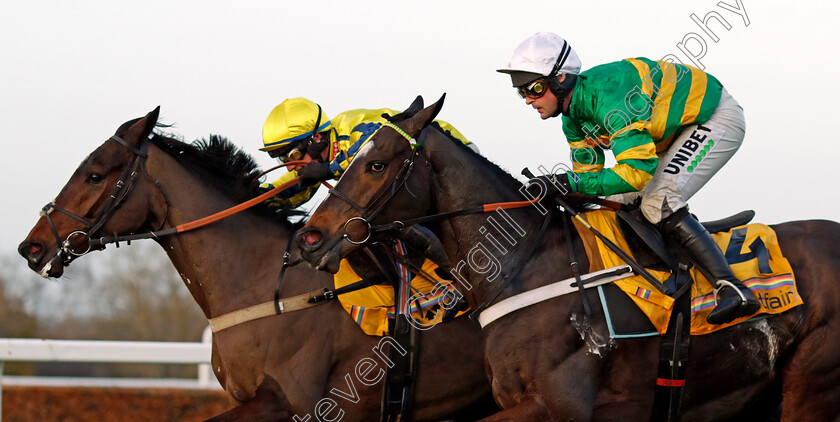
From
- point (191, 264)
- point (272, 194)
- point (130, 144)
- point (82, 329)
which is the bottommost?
point (82, 329)

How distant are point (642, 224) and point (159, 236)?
275 cm

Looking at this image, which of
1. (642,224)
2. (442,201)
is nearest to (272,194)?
(442,201)

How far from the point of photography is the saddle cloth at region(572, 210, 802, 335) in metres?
3.86

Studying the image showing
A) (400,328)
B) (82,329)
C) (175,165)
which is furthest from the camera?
(82,329)

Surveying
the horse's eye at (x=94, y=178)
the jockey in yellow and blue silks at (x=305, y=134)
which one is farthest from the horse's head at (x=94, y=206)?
the jockey in yellow and blue silks at (x=305, y=134)

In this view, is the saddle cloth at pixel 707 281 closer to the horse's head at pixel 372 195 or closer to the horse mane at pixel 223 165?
the horse's head at pixel 372 195

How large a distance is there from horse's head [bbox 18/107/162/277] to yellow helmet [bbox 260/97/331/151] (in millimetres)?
919

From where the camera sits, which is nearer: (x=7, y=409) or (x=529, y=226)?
(x=529, y=226)

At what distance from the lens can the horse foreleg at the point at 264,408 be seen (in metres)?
4.25

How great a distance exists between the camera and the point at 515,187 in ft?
13.9

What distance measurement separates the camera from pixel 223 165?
522cm

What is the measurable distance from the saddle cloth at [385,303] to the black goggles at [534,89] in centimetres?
118

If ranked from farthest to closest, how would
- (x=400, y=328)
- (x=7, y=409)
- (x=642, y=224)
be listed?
(x=7, y=409), (x=400, y=328), (x=642, y=224)

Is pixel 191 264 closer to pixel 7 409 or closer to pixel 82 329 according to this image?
pixel 7 409
